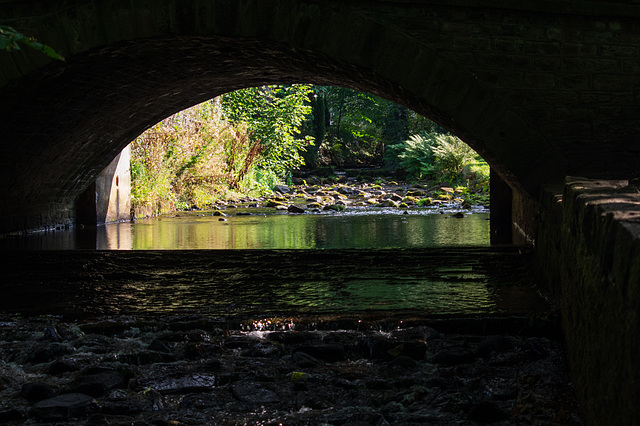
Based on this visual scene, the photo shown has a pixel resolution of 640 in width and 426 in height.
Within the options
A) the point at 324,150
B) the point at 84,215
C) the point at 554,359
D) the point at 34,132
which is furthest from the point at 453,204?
the point at 324,150

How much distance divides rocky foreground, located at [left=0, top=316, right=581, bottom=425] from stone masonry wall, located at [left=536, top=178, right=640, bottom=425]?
1.18 ft

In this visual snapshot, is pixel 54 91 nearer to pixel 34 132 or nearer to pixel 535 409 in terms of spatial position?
pixel 34 132

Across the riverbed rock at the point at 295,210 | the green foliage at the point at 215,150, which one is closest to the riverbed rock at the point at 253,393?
the green foliage at the point at 215,150

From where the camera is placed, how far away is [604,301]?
6.61 ft

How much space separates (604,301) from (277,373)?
6.31 feet

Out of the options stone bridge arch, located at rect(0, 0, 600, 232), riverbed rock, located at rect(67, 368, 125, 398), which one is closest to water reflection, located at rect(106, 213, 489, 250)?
stone bridge arch, located at rect(0, 0, 600, 232)

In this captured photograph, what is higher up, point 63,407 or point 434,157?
point 434,157

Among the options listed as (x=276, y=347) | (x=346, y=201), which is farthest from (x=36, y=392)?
(x=346, y=201)

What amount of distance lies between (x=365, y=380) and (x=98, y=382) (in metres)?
1.28

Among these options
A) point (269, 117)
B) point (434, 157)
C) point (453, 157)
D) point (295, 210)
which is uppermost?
point (269, 117)

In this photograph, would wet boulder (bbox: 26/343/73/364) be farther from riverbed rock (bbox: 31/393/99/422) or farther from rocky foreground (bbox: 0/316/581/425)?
riverbed rock (bbox: 31/393/99/422)

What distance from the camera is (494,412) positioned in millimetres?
2852

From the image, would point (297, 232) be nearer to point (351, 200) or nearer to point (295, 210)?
point (295, 210)

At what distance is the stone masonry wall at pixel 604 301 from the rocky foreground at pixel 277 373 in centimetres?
36
